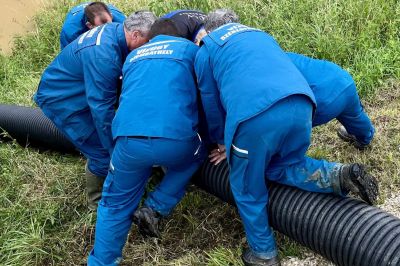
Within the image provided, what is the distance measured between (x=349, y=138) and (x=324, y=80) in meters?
0.97

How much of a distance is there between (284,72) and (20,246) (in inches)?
95.9

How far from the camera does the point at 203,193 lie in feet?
12.9

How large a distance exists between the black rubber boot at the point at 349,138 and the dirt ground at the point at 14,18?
6.04 m

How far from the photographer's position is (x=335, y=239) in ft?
9.20

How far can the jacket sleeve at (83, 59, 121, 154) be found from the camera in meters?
3.40

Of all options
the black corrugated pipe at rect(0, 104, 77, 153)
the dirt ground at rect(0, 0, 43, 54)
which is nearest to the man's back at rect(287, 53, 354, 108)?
the black corrugated pipe at rect(0, 104, 77, 153)

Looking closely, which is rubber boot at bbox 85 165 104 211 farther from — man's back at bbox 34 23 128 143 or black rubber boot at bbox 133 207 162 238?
black rubber boot at bbox 133 207 162 238

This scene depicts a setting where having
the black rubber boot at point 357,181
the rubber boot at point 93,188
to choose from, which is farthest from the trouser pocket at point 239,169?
the rubber boot at point 93,188

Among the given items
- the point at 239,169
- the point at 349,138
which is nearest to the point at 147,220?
the point at 239,169

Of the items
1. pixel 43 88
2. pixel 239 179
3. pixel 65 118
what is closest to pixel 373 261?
pixel 239 179

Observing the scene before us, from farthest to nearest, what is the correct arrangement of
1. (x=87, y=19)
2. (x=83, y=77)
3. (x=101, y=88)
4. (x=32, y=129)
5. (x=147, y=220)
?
(x=32, y=129)
(x=87, y=19)
(x=83, y=77)
(x=101, y=88)
(x=147, y=220)

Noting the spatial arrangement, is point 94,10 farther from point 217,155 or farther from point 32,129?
point 217,155

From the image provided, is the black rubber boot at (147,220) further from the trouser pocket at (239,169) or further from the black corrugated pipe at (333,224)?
the trouser pocket at (239,169)

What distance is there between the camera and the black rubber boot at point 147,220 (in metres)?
3.29
